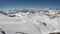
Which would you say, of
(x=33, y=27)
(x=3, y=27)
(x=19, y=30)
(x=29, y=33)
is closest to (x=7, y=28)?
(x=3, y=27)

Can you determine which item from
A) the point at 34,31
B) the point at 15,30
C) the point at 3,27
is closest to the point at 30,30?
the point at 34,31

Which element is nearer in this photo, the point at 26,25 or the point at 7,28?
the point at 7,28

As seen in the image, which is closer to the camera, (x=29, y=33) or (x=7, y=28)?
(x=7, y=28)

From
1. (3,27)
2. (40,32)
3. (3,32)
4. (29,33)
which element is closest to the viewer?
(3,32)

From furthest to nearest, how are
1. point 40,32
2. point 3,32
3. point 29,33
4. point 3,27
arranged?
point 40,32 < point 29,33 < point 3,27 < point 3,32

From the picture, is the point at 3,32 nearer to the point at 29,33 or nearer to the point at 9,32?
the point at 9,32

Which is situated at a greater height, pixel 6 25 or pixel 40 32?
pixel 6 25

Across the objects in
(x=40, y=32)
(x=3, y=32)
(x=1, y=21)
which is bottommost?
(x=40, y=32)

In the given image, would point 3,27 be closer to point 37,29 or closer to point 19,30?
point 19,30

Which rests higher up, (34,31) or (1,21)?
(1,21)
